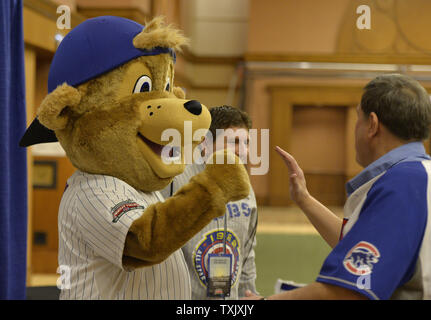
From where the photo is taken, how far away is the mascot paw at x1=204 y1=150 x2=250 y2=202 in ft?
3.71

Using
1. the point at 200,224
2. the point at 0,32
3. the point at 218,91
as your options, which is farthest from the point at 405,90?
the point at 218,91

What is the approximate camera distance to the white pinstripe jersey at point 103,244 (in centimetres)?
116

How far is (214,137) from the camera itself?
1.89 metres

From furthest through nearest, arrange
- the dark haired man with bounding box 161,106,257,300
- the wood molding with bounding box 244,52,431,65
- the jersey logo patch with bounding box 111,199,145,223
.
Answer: the wood molding with bounding box 244,52,431,65
the dark haired man with bounding box 161,106,257,300
the jersey logo patch with bounding box 111,199,145,223

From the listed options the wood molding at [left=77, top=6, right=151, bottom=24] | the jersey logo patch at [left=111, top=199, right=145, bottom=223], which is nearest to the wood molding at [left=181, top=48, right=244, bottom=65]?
the wood molding at [left=77, top=6, right=151, bottom=24]

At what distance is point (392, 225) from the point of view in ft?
3.43

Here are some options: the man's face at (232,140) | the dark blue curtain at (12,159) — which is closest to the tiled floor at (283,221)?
the dark blue curtain at (12,159)

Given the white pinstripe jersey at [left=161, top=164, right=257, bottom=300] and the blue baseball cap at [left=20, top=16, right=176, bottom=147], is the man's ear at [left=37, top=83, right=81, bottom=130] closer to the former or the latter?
the blue baseball cap at [left=20, top=16, right=176, bottom=147]

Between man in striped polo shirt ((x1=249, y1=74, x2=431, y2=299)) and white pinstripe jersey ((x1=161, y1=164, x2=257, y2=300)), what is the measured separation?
0.70 metres

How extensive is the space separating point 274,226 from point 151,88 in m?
6.16

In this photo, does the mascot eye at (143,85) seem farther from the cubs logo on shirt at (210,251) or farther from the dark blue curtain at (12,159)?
the dark blue curtain at (12,159)

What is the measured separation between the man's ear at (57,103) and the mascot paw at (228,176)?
398 mm

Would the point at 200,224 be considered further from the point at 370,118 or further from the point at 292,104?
the point at 292,104

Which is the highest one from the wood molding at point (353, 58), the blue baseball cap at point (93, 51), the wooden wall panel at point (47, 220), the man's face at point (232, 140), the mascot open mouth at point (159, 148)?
the wood molding at point (353, 58)
